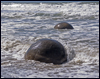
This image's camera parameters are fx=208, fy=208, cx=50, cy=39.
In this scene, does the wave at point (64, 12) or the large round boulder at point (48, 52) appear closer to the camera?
the large round boulder at point (48, 52)

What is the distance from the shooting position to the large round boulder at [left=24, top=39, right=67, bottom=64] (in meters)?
5.00

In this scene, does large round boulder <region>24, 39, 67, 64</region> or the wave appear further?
the wave

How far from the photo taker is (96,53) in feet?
20.2

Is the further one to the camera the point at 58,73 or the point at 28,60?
the point at 28,60

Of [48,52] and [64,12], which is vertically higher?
[64,12]

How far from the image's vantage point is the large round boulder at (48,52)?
197 inches

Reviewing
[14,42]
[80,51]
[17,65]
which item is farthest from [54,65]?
[14,42]

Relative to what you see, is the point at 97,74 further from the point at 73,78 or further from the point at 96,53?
the point at 96,53

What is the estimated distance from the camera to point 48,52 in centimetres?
499

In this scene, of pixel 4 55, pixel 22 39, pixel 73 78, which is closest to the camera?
pixel 73 78

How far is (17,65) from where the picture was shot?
16.9ft

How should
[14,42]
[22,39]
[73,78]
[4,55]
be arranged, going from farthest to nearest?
[22,39]
[14,42]
[4,55]
[73,78]

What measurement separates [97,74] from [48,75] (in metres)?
1.07

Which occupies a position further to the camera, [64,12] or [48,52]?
[64,12]
